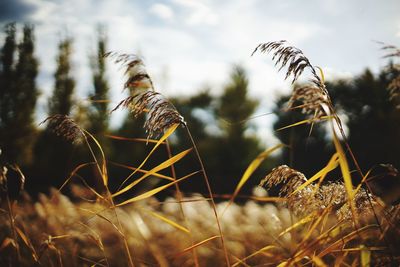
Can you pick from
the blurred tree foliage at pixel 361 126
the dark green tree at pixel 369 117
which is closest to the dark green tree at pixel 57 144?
the blurred tree foliage at pixel 361 126

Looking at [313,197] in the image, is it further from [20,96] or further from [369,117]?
[20,96]

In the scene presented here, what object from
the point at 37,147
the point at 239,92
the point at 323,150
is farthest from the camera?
the point at 239,92

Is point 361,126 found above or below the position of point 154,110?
below

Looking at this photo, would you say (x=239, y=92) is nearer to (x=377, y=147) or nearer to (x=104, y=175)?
(x=377, y=147)

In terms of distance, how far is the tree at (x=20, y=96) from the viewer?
14.8m

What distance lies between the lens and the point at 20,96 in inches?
616

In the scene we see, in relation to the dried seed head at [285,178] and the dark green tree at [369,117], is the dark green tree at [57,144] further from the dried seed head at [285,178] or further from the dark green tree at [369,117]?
the dried seed head at [285,178]

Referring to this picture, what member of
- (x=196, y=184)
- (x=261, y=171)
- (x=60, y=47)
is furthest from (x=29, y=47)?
(x=261, y=171)

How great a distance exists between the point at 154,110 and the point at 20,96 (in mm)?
16891

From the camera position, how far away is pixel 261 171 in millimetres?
16594

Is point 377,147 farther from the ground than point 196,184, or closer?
farther from the ground

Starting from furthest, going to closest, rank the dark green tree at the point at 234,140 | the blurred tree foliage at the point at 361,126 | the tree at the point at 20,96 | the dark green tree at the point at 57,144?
the dark green tree at the point at 234,140
the dark green tree at the point at 57,144
the tree at the point at 20,96
the blurred tree foliage at the point at 361,126

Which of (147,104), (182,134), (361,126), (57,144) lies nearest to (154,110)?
(147,104)

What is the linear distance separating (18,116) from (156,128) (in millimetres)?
16245
